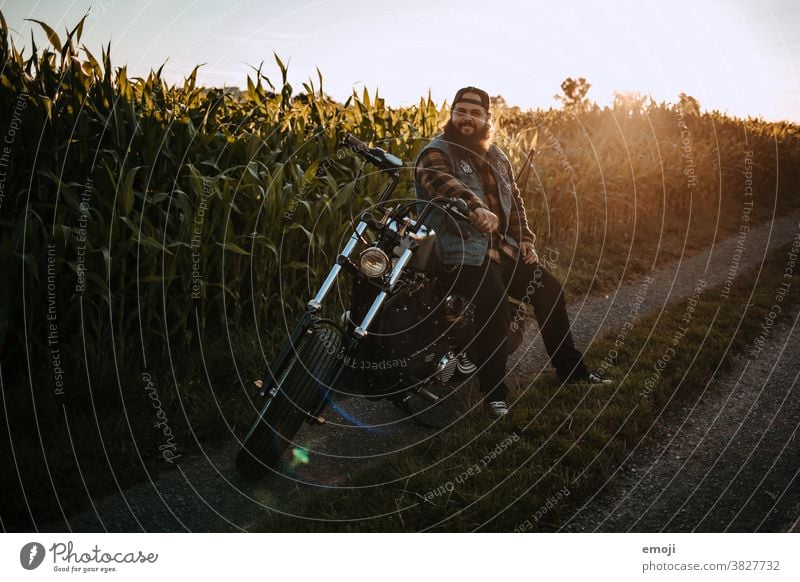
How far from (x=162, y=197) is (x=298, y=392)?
4.90 feet

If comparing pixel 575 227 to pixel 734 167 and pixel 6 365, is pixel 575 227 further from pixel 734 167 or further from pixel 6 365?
pixel 6 365

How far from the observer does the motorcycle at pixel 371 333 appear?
2.61m

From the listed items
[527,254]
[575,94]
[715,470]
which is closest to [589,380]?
[527,254]

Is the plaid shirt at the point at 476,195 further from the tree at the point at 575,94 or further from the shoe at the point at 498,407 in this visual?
the tree at the point at 575,94

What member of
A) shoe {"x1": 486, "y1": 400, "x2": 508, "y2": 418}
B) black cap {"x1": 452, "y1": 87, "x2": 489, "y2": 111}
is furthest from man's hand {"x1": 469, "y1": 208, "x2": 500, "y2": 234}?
shoe {"x1": 486, "y1": 400, "x2": 508, "y2": 418}

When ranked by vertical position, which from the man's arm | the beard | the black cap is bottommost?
the man's arm

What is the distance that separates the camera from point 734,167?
28.0 ft

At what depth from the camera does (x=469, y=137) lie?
10.8 feet

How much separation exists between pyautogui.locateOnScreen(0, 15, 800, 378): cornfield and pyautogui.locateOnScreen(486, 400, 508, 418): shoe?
1.38 meters

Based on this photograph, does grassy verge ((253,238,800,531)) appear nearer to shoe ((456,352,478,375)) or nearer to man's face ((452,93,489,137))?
shoe ((456,352,478,375))

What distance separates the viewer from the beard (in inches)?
129
